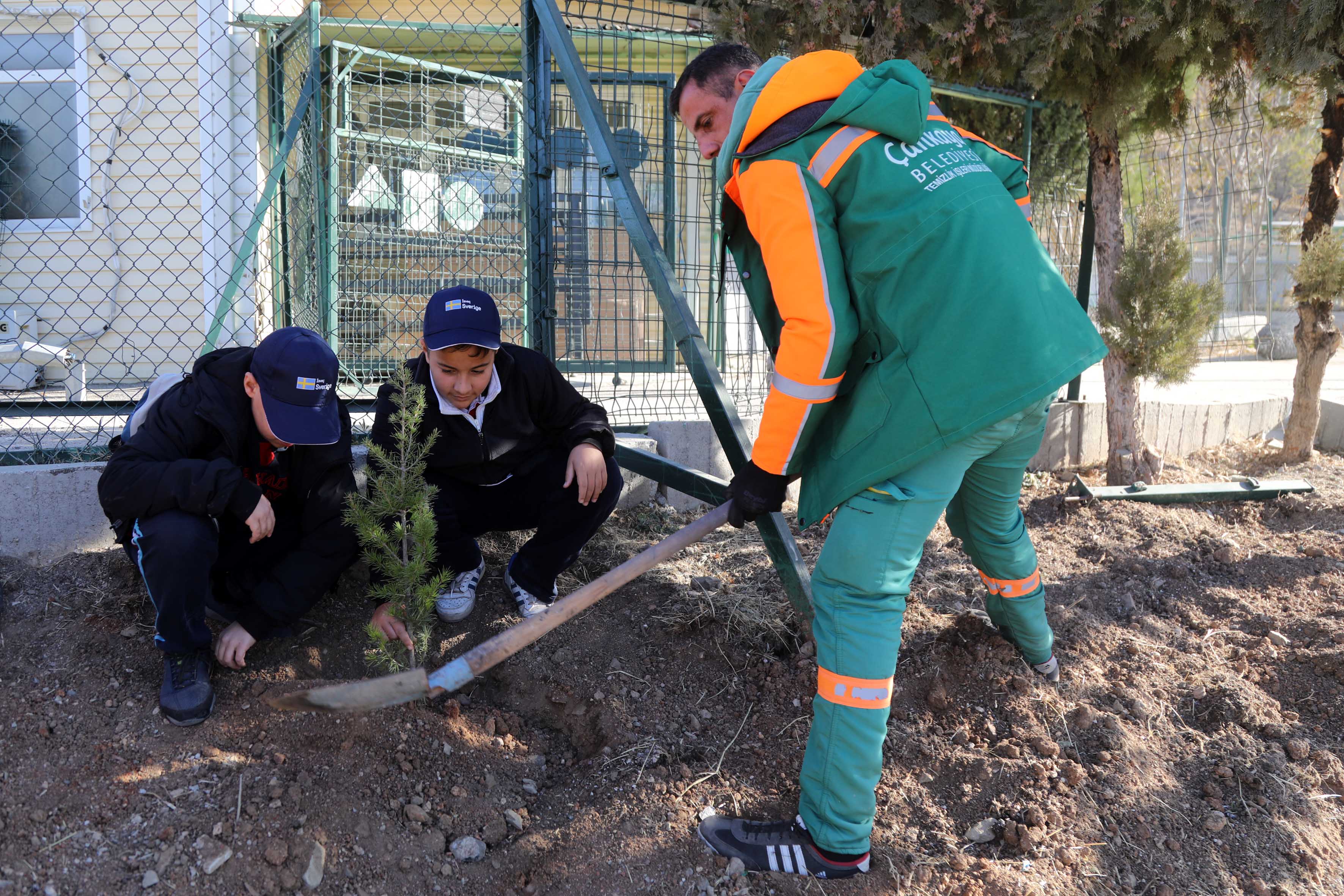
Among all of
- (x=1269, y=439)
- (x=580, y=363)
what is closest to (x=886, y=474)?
(x=580, y=363)

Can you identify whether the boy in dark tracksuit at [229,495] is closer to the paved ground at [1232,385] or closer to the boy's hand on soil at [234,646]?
the boy's hand on soil at [234,646]

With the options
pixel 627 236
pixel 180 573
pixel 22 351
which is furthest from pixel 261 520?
pixel 22 351

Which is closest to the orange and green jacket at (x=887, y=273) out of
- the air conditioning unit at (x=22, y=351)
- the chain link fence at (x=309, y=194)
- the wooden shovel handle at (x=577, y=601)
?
the wooden shovel handle at (x=577, y=601)

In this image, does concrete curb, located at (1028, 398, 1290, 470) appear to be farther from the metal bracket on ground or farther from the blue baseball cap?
the blue baseball cap

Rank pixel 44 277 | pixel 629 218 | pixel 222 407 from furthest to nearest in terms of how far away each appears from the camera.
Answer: pixel 44 277 < pixel 629 218 < pixel 222 407

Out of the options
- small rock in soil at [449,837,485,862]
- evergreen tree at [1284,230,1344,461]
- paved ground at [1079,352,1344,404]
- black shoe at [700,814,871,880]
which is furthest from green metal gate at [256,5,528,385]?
evergreen tree at [1284,230,1344,461]

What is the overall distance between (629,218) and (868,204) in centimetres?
128

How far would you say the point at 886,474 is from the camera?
195cm

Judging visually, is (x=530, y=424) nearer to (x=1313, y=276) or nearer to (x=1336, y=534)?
(x=1336, y=534)

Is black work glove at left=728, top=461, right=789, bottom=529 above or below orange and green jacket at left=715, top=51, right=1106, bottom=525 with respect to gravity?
below

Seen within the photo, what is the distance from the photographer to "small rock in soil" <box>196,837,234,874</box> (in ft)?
6.35

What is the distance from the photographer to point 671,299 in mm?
2938

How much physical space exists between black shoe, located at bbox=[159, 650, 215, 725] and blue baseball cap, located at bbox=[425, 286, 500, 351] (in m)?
1.07

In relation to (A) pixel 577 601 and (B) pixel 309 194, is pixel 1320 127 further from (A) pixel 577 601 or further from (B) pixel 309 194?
(B) pixel 309 194
